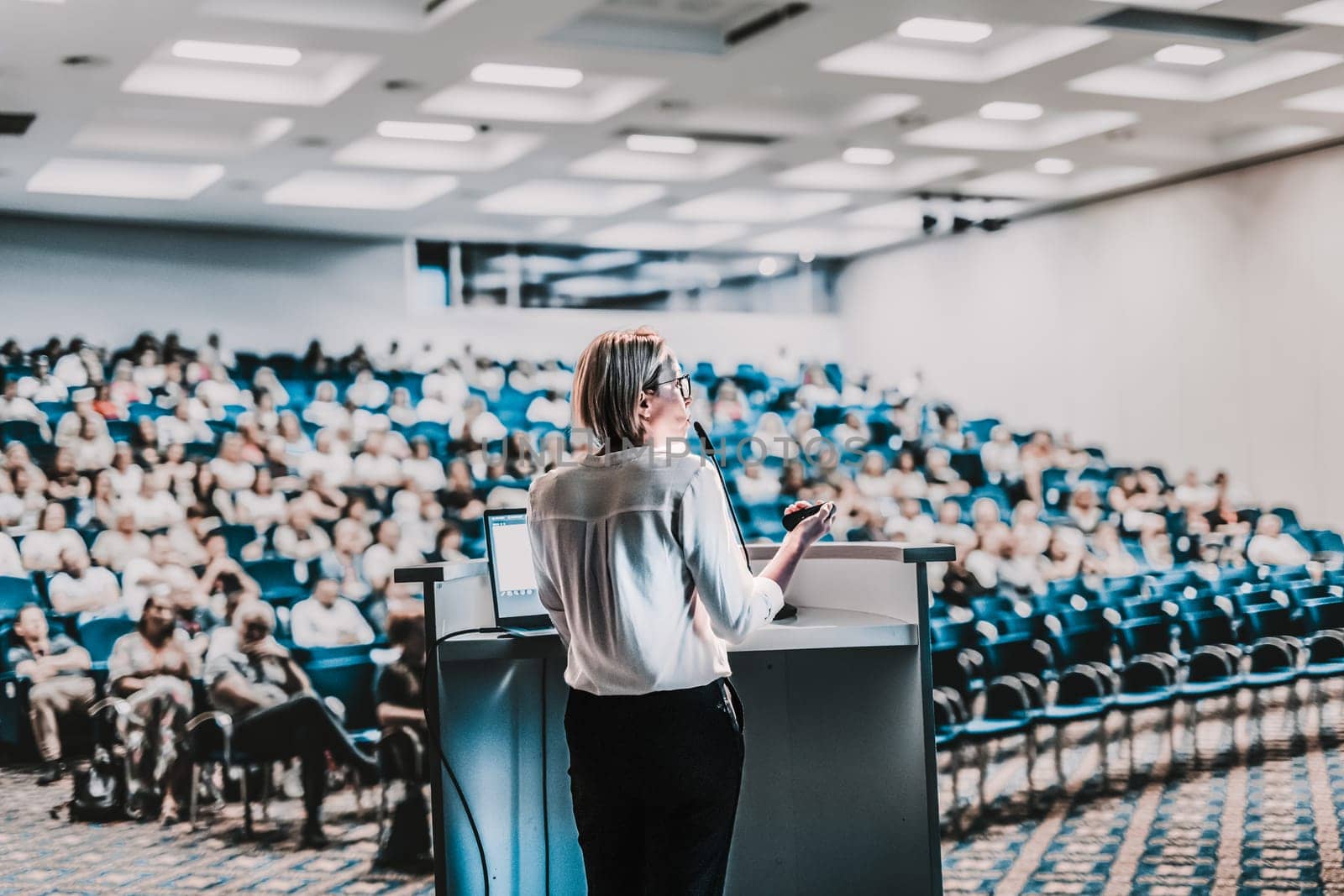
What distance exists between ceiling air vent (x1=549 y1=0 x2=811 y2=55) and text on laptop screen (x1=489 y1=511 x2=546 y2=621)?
12.1ft

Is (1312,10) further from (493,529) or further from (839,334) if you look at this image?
(839,334)

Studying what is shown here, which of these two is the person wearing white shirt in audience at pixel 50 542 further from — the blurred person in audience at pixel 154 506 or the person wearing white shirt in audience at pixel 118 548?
the blurred person in audience at pixel 154 506

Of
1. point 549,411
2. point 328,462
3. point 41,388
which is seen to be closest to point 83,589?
point 328,462

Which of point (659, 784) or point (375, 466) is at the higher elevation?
point (375, 466)

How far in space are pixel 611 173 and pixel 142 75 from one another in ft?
9.53

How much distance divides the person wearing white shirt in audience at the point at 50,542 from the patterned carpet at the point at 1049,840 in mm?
1217

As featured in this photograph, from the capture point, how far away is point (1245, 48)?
5.85 m

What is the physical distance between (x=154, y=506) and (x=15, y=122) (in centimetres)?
208

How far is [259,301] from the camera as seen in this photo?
9.70 m

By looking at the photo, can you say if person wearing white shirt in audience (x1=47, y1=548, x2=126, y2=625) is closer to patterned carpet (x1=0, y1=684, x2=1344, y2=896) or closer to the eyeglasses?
patterned carpet (x1=0, y1=684, x2=1344, y2=896)

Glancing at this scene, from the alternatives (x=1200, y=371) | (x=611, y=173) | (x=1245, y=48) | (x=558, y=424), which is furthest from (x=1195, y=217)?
(x=558, y=424)

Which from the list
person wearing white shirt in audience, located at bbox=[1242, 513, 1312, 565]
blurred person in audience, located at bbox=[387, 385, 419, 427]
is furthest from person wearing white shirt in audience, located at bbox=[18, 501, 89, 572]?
person wearing white shirt in audience, located at bbox=[1242, 513, 1312, 565]

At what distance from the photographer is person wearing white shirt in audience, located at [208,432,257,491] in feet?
21.7

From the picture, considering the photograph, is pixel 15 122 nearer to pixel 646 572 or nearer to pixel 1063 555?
pixel 1063 555
